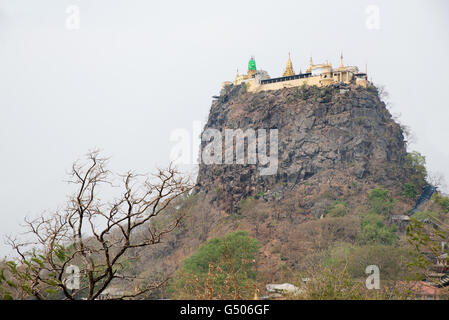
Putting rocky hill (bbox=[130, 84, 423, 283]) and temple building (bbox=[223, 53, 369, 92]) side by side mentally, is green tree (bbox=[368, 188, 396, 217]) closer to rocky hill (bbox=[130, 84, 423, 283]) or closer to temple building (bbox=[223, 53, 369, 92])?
rocky hill (bbox=[130, 84, 423, 283])

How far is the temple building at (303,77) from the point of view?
5441 centimetres

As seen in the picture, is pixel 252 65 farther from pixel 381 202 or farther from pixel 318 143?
pixel 381 202

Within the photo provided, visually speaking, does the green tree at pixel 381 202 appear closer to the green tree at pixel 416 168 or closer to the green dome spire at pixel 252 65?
the green tree at pixel 416 168

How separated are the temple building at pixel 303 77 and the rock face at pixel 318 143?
654mm

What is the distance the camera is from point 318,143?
177ft

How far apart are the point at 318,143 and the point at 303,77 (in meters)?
6.47

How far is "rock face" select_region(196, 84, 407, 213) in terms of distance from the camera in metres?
52.2

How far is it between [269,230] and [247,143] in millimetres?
11544

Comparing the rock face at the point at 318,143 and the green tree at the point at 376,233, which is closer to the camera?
the green tree at the point at 376,233

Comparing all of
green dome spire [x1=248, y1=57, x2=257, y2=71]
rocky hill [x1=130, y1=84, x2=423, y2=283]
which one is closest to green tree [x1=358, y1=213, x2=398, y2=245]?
rocky hill [x1=130, y1=84, x2=423, y2=283]

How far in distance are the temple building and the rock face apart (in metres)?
0.65

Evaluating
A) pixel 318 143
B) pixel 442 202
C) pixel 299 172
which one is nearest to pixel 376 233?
pixel 442 202

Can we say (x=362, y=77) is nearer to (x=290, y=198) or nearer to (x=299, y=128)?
(x=299, y=128)

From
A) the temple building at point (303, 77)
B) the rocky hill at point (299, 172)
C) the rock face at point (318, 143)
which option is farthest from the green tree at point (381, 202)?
the temple building at point (303, 77)
